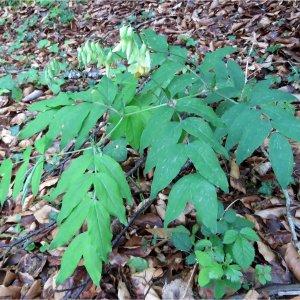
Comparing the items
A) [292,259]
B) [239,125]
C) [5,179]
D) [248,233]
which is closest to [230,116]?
[239,125]

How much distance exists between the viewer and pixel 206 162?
1.37 m

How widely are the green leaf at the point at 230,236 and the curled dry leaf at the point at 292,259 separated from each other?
30 centimetres

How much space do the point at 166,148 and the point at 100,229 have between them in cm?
37

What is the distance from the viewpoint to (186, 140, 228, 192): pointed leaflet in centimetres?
134

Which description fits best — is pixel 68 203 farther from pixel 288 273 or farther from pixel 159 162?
pixel 288 273

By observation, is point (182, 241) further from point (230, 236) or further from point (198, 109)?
point (198, 109)

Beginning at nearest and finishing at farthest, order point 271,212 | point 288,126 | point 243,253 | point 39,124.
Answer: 1. point 288,126
2. point 243,253
3. point 39,124
4. point 271,212

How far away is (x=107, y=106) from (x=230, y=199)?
846 mm

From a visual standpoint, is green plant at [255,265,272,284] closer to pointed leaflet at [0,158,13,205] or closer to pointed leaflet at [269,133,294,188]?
pointed leaflet at [269,133,294,188]

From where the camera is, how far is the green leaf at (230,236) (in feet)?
5.23

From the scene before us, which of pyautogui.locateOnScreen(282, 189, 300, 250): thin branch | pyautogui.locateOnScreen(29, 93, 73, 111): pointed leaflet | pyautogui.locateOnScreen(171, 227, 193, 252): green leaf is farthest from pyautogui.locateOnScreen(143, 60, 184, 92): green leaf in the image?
pyautogui.locateOnScreen(282, 189, 300, 250): thin branch

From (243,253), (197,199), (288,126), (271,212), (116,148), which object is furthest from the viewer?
(116,148)

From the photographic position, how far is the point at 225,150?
4.70 ft

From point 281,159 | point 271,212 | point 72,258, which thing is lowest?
point 271,212
